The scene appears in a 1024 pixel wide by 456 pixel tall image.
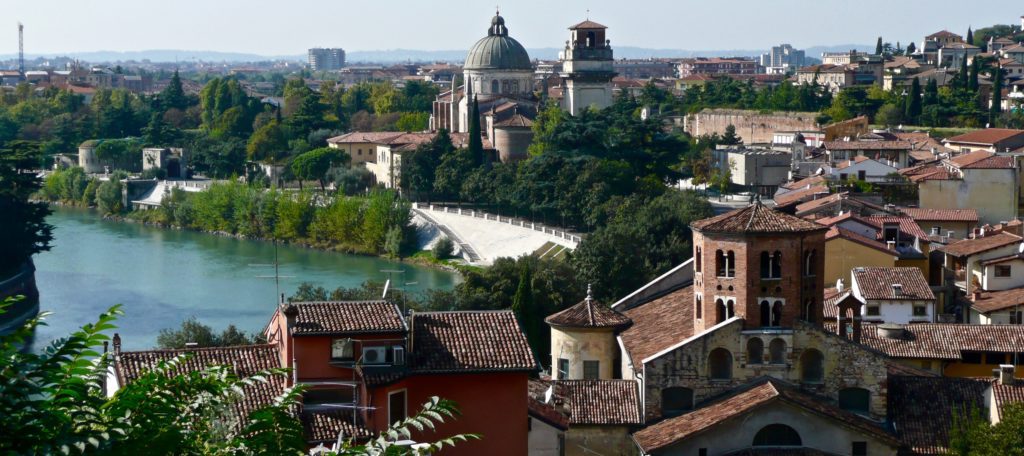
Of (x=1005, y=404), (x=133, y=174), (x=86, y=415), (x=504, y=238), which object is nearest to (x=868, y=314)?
(x=1005, y=404)

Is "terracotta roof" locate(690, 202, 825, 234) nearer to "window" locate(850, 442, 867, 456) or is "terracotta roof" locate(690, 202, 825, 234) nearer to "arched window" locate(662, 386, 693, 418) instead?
"arched window" locate(662, 386, 693, 418)

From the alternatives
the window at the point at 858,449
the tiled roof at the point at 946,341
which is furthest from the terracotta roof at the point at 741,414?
the tiled roof at the point at 946,341

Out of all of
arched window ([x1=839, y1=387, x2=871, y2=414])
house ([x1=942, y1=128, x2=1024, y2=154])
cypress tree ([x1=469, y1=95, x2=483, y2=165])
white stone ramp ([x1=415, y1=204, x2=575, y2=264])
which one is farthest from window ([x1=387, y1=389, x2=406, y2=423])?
cypress tree ([x1=469, y1=95, x2=483, y2=165])

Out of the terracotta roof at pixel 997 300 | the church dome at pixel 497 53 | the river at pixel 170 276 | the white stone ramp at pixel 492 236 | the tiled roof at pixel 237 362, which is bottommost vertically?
the river at pixel 170 276

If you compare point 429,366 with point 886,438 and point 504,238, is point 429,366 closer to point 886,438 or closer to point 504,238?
point 886,438

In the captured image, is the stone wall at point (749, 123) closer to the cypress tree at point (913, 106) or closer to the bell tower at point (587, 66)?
the cypress tree at point (913, 106)

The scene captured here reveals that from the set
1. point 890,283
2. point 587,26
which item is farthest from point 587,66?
point 890,283
